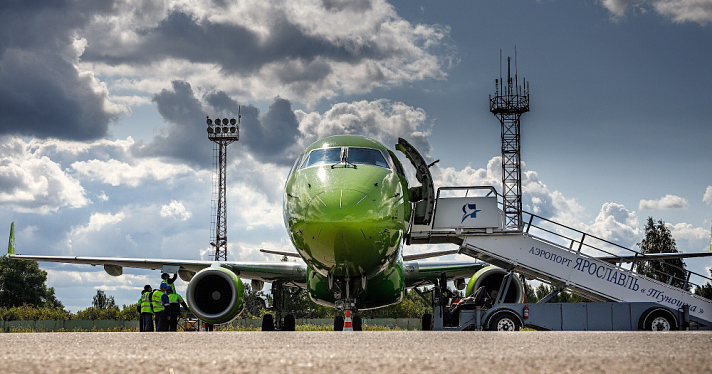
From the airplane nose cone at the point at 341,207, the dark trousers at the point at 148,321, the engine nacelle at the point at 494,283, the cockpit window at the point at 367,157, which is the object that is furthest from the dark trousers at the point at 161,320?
the engine nacelle at the point at 494,283

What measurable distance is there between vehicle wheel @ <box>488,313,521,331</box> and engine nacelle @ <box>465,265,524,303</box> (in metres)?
4.40

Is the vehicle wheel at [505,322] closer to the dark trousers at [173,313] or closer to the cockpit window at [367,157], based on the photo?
the cockpit window at [367,157]

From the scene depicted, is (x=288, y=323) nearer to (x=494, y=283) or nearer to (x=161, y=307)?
(x=161, y=307)

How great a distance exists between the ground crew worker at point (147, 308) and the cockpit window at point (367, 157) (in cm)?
638

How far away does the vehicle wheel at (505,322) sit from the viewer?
11.1 m

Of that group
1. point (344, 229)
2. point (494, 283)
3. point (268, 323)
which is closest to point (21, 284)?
point (268, 323)

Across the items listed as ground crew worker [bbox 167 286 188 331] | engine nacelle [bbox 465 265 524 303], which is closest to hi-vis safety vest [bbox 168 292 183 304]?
ground crew worker [bbox 167 286 188 331]

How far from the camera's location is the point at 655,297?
13.7 meters

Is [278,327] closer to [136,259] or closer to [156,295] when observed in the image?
[156,295]

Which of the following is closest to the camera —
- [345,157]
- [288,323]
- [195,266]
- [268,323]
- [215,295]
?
[345,157]

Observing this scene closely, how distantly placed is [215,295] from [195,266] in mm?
3631

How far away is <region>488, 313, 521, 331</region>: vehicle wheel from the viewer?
11.1 metres

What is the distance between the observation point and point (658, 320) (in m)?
11.6

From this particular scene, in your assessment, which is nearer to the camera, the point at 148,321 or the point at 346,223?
the point at 346,223
